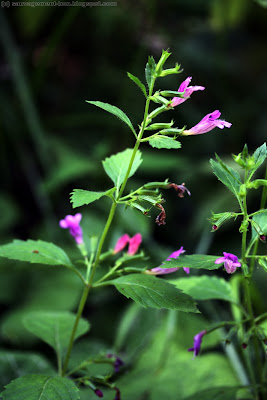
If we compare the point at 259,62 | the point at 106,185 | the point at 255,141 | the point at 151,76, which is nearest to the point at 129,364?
the point at 151,76

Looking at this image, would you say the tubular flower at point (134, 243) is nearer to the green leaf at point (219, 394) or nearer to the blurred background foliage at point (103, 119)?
the green leaf at point (219, 394)

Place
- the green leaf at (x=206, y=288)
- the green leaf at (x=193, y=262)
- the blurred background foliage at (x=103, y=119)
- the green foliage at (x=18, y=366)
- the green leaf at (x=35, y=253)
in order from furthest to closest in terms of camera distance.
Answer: the blurred background foliage at (x=103, y=119) < the green foliage at (x=18, y=366) < the green leaf at (x=206, y=288) < the green leaf at (x=35, y=253) < the green leaf at (x=193, y=262)

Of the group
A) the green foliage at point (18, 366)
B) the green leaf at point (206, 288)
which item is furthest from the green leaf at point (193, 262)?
the green foliage at point (18, 366)

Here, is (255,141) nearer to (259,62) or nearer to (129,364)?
(259,62)

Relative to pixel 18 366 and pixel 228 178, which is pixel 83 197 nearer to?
pixel 228 178

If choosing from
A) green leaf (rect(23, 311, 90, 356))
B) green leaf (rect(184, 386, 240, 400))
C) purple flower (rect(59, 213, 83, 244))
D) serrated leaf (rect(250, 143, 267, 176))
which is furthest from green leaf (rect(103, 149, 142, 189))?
green leaf (rect(184, 386, 240, 400))

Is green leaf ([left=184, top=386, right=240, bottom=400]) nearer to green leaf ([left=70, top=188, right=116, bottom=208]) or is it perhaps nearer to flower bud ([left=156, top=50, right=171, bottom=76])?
green leaf ([left=70, top=188, right=116, bottom=208])
